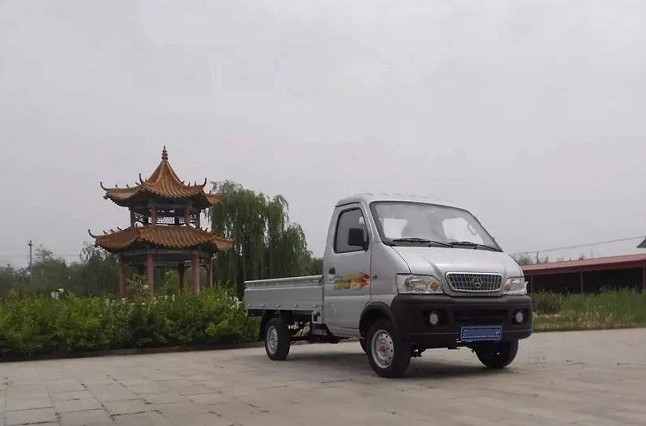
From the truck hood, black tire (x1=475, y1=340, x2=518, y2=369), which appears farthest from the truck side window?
black tire (x1=475, y1=340, x2=518, y2=369)

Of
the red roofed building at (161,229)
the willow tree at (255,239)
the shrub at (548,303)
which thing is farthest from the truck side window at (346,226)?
the willow tree at (255,239)

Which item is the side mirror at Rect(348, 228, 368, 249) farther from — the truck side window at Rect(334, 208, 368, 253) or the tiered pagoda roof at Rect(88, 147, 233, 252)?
the tiered pagoda roof at Rect(88, 147, 233, 252)

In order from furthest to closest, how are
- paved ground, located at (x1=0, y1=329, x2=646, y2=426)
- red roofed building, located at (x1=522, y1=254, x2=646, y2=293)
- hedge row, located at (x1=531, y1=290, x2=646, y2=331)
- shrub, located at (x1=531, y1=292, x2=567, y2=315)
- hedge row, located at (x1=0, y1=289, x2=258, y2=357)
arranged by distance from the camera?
red roofed building, located at (x1=522, y1=254, x2=646, y2=293)
shrub, located at (x1=531, y1=292, x2=567, y2=315)
hedge row, located at (x1=531, y1=290, x2=646, y2=331)
hedge row, located at (x1=0, y1=289, x2=258, y2=357)
paved ground, located at (x1=0, y1=329, x2=646, y2=426)

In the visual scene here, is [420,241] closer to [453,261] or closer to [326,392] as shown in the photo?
[453,261]

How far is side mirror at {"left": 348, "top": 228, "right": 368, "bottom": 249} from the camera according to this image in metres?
8.38

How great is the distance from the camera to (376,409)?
6.01 metres

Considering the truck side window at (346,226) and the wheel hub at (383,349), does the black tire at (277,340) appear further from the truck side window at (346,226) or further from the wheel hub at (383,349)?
the wheel hub at (383,349)

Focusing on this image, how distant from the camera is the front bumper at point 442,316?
7.46 metres

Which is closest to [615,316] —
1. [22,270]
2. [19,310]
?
[19,310]

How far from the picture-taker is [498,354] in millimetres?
8867

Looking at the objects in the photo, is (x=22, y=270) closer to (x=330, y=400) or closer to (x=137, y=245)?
(x=137, y=245)

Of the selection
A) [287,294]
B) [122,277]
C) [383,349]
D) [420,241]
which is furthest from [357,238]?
[122,277]

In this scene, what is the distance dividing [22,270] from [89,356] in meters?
74.1

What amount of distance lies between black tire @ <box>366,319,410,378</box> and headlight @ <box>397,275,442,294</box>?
0.50 meters
